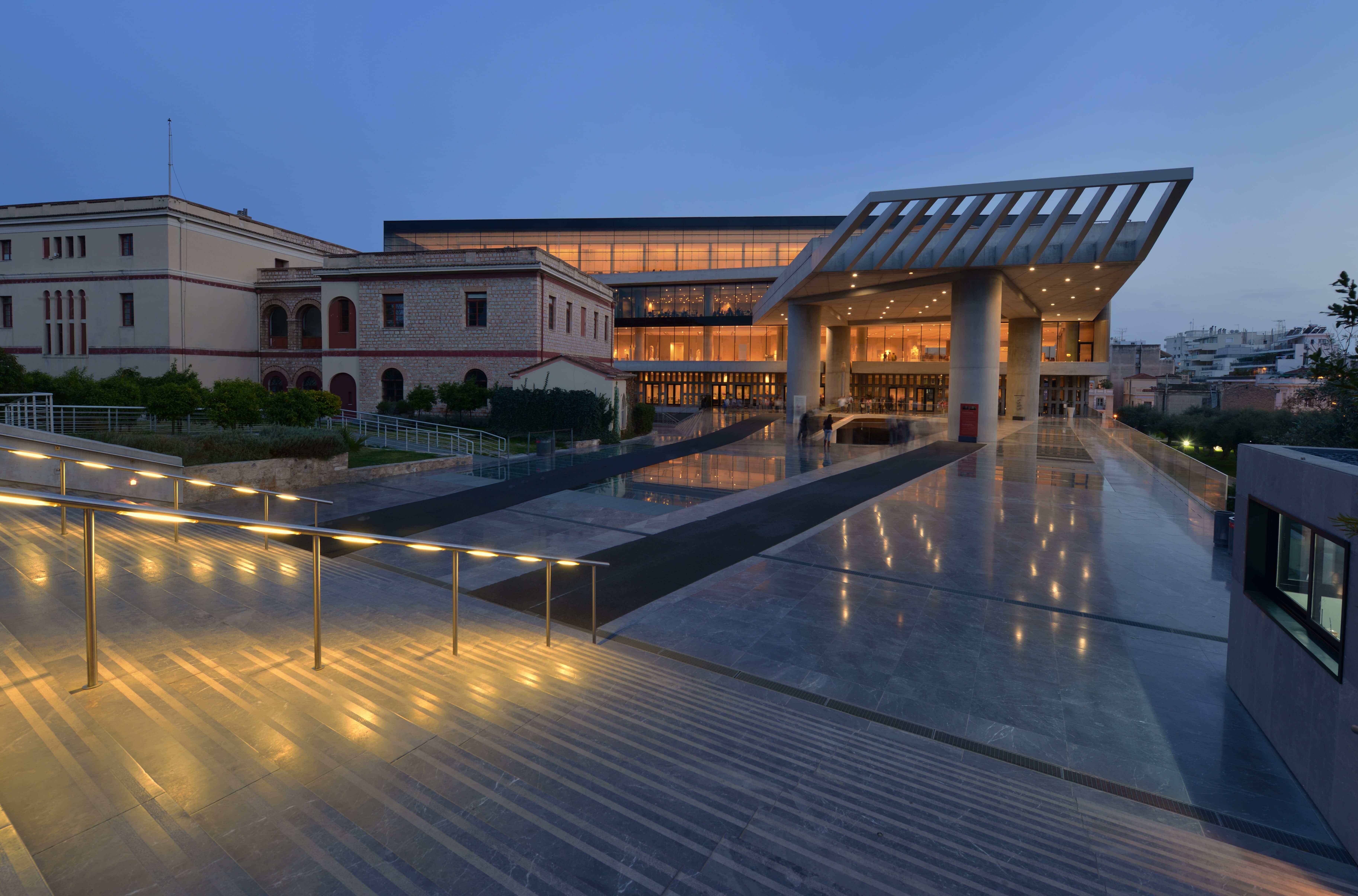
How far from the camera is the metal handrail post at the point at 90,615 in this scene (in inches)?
151

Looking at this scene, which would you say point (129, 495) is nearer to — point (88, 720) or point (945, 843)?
point (88, 720)

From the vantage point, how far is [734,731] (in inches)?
202

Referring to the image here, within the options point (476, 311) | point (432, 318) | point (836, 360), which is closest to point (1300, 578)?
point (476, 311)

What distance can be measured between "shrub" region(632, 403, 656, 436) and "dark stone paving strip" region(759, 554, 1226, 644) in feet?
73.5

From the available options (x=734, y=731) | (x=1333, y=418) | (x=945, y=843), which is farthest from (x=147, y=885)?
(x=1333, y=418)

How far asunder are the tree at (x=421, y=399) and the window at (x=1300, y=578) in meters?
30.4

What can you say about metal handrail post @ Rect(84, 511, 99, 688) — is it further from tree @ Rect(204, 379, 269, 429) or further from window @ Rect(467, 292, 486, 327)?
window @ Rect(467, 292, 486, 327)

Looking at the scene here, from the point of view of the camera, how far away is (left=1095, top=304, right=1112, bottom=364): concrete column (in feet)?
191

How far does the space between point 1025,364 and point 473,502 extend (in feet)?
140

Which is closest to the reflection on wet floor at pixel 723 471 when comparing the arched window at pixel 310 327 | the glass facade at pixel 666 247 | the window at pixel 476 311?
the window at pixel 476 311

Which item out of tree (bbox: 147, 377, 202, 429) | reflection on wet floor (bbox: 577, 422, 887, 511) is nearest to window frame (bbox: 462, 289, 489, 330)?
reflection on wet floor (bbox: 577, 422, 887, 511)

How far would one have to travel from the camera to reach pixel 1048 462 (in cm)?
2459

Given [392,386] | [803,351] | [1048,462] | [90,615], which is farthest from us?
[803,351]

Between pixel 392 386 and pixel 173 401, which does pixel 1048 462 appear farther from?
pixel 392 386
